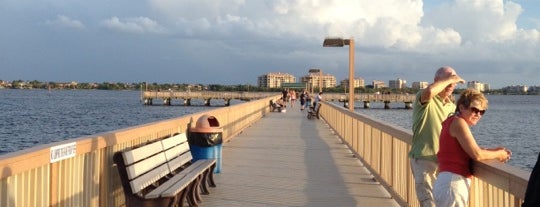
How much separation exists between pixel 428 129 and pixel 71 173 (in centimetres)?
311

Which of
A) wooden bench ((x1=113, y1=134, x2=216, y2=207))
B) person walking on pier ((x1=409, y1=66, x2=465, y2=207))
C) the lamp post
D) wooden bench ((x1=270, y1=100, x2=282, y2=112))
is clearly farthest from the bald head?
wooden bench ((x1=270, y1=100, x2=282, y2=112))

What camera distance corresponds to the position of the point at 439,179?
4.70 meters

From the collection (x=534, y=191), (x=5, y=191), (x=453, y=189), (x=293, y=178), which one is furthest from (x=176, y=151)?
(x=534, y=191)

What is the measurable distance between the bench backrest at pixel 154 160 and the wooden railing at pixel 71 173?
25 centimetres

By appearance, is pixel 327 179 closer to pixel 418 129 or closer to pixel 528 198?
pixel 418 129

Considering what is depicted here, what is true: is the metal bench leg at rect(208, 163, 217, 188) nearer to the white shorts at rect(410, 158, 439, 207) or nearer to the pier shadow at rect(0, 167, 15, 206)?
the white shorts at rect(410, 158, 439, 207)

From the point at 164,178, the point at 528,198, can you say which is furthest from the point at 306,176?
the point at 528,198

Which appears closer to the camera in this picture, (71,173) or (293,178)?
(71,173)

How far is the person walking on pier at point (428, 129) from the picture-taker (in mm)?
5578

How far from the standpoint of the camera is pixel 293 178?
418 inches

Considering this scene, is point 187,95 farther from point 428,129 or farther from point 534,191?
point 534,191

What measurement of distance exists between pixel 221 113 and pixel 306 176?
560 cm

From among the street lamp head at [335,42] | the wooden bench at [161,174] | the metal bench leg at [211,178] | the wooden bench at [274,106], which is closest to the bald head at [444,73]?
the wooden bench at [161,174]

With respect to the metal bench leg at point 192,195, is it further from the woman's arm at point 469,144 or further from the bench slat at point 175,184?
the woman's arm at point 469,144
